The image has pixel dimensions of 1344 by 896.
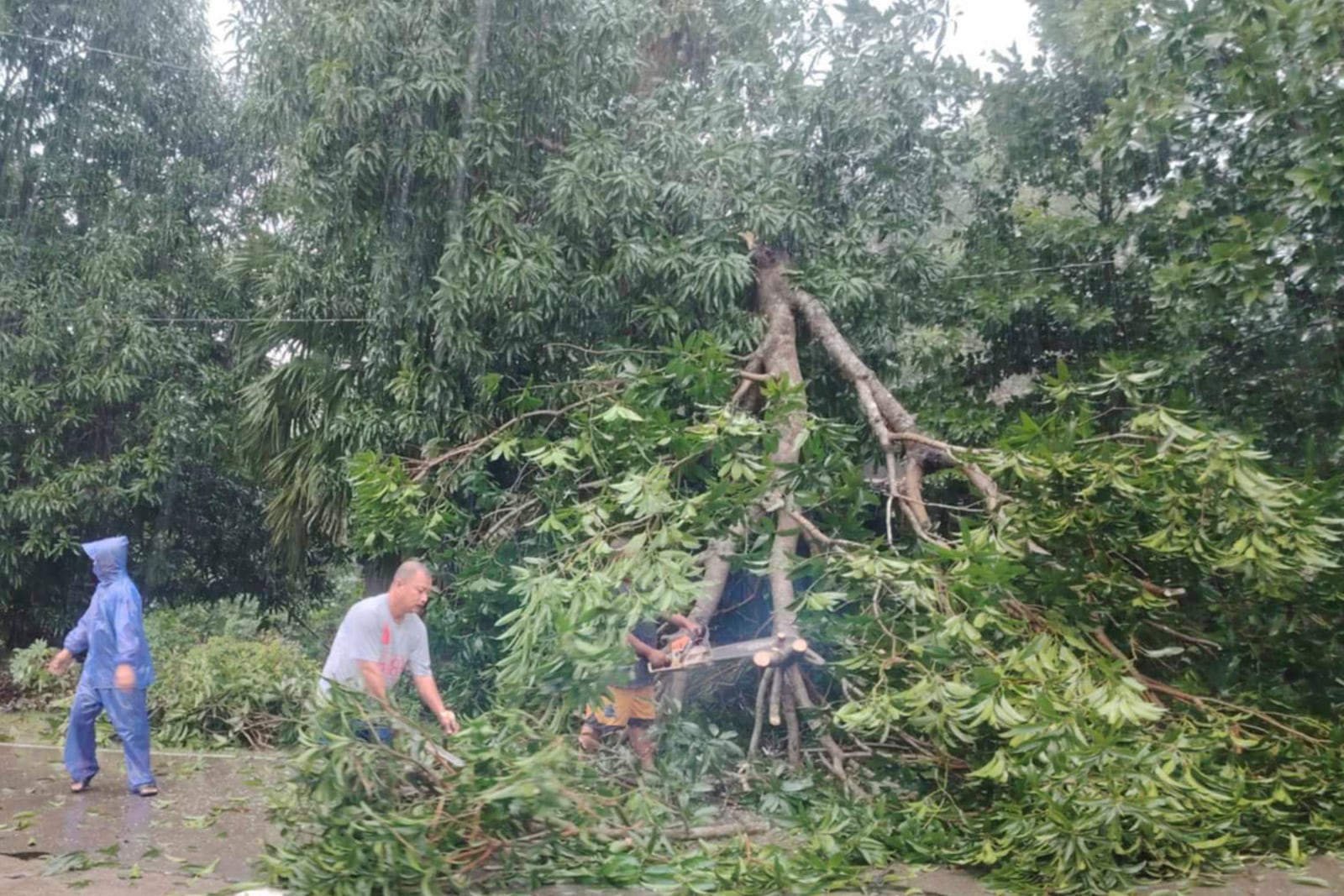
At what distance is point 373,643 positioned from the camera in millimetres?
6121

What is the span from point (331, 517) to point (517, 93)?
359 cm

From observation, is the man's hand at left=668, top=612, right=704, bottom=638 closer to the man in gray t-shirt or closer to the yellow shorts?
the yellow shorts

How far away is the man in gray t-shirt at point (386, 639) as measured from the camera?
602cm

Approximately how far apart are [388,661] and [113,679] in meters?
2.37

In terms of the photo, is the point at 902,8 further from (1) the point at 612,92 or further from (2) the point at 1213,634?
(2) the point at 1213,634

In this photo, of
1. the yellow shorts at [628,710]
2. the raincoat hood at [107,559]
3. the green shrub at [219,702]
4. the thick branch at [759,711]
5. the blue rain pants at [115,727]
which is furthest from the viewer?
the green shrub at [219,702]

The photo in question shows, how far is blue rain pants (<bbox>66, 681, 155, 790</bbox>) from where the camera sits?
24.6 ft

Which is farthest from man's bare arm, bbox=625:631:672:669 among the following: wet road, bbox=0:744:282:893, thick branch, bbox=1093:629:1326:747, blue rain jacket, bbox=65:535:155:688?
blue rain jacket, bbox=65:535:155:688

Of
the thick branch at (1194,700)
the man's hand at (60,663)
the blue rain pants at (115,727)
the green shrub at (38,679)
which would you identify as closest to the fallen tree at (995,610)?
the thick branch at (1194,700)

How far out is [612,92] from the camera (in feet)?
31.8

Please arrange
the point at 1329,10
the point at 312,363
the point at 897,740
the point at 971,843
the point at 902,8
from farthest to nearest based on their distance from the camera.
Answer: the point at 312,363
the point at 902,8
the point at 1329,10
the point at 897,740
the point at 971,843

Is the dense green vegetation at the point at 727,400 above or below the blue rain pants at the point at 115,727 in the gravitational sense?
above

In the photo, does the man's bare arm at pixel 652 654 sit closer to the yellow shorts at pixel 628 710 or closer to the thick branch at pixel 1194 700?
the yellow shorts at pixel 628 710

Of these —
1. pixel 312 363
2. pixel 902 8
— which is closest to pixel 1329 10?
pixel 902 8
